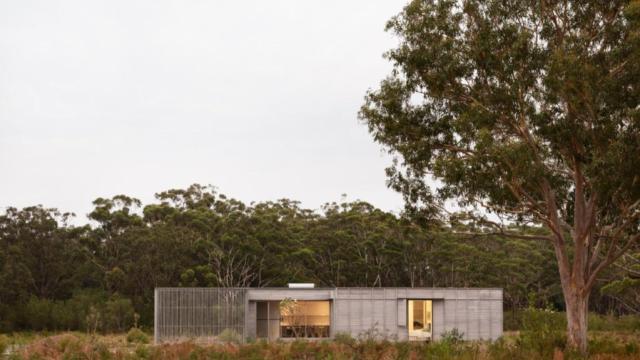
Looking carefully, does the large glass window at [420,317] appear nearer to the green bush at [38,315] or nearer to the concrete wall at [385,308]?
the concrete wall at [385,308]

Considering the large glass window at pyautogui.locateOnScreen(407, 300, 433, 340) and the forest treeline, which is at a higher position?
the forest treeline

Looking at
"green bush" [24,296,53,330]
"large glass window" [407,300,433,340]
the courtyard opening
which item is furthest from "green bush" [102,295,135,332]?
"large glass window" [407,300,433,340]

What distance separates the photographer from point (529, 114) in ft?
65.3

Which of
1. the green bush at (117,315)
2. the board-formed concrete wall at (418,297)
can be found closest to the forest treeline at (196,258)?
the green bush at (117,315)

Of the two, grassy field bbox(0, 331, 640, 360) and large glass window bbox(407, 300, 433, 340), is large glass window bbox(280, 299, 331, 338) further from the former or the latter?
grassy field bbox(0, 331, 640, 360)

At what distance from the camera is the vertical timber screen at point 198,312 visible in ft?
116

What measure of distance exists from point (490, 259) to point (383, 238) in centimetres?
779

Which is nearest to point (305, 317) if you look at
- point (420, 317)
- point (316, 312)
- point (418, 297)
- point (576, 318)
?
point (316, 312)

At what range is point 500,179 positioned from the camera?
1991cm

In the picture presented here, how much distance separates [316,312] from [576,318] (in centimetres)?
1804

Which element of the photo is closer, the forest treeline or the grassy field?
the grassy field

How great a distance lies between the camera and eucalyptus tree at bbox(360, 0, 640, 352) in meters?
18.1

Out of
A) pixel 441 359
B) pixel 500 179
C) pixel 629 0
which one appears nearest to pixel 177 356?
pixel 441 359

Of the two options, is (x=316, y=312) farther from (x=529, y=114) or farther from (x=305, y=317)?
A: (x=529, y=114)
